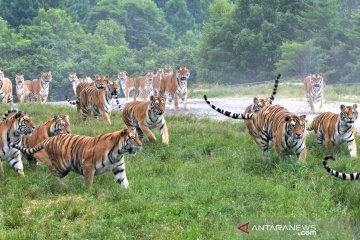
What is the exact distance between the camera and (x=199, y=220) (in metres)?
6.09

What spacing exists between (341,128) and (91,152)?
3645mm

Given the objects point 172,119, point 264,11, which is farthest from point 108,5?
point 172,119

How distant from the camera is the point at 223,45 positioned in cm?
3372

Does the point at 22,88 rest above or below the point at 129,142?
below

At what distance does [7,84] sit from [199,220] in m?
14.3

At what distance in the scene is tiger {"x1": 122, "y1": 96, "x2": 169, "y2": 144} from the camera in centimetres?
998

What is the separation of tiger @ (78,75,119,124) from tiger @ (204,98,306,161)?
387cm

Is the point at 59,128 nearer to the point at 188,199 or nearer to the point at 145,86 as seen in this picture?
the point at 188,199

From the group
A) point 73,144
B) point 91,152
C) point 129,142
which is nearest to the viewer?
point 129,142

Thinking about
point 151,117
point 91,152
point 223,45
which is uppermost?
point 223,45

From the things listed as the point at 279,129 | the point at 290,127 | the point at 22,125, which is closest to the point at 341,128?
the point at 279,129

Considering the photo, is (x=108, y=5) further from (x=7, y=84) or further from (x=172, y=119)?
(x=172, y=119)

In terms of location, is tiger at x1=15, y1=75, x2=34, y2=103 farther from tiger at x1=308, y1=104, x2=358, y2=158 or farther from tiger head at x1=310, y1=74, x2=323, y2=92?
tiger at x1=308, y1=104, x2=358, y2=158

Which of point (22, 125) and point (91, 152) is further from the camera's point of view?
point (22, 125)
